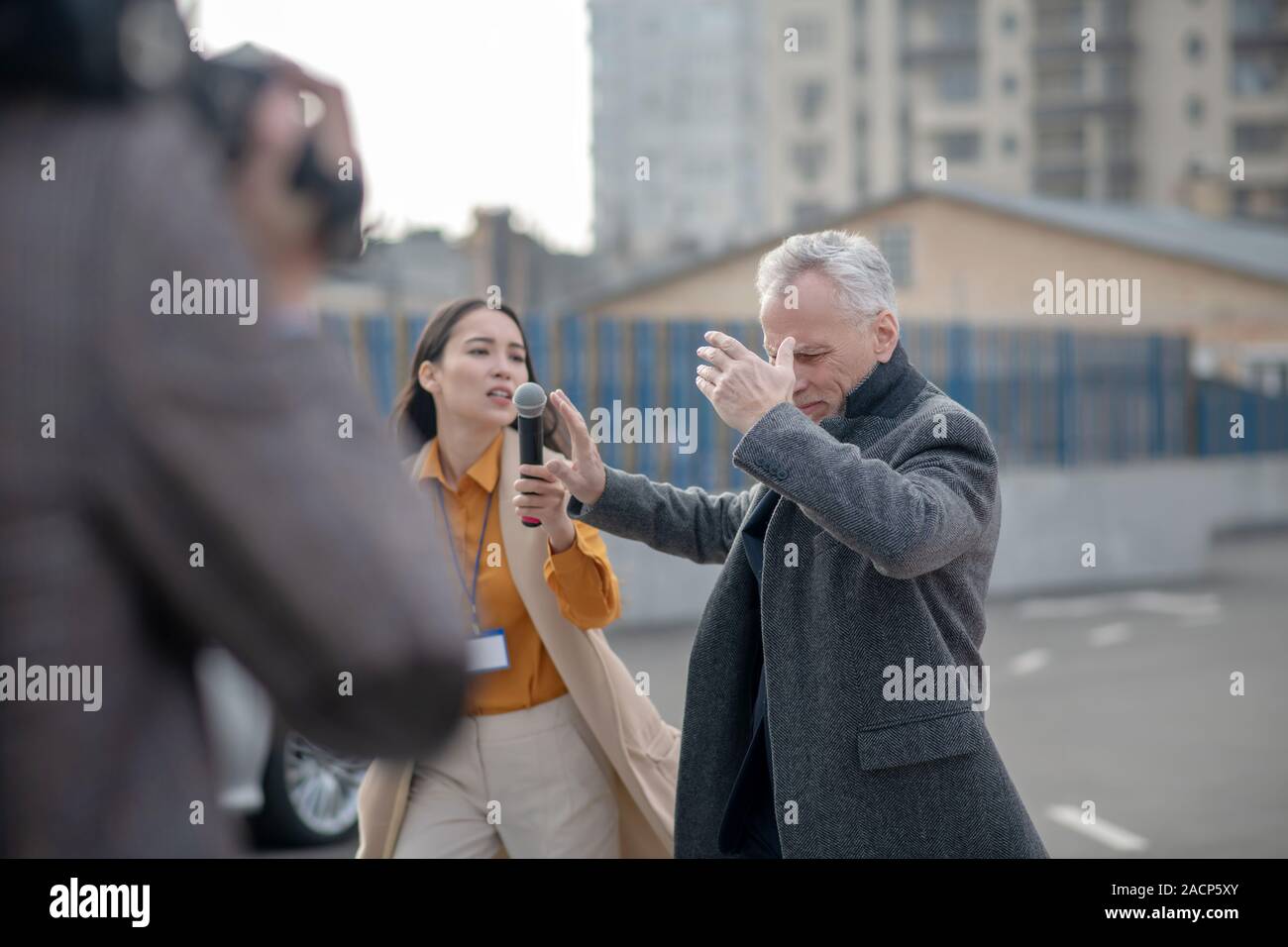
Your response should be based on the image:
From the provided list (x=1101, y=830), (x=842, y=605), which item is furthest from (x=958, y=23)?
(x=842, y=605)

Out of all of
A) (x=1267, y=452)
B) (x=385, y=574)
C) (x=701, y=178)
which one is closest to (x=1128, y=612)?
(x=1267, y=452)

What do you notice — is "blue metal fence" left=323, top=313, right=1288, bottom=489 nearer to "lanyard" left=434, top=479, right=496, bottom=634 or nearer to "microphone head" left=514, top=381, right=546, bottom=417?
"lanyard" left=434, top=479, right=496, bottom=634

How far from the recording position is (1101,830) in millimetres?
6449

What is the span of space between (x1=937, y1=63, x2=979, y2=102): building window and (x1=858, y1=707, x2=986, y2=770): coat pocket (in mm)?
71551

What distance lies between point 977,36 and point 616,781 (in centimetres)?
7180

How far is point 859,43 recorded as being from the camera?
7375 cm

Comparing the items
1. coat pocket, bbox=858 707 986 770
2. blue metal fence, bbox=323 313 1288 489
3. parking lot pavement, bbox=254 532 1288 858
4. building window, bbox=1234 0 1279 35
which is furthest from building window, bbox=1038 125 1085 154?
coat pocket, bbox=858 707 986 770

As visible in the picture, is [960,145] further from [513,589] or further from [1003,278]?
[513,589]

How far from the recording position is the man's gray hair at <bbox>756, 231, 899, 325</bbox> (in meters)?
2.72

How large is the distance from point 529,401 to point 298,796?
3.43 m

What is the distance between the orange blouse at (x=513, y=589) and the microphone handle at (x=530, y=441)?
0.79ft

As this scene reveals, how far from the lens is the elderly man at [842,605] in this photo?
240 cm

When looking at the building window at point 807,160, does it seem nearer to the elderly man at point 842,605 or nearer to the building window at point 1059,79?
the building window at point 1059,79
